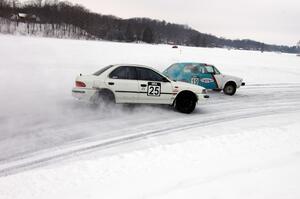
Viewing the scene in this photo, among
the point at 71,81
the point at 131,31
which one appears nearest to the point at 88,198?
the point at 71,81

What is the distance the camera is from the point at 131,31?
116 meters

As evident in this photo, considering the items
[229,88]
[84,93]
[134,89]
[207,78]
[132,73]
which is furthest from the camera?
[229,88]

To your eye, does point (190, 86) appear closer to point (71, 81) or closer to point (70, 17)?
point (71, 81)

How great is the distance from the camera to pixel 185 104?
10.5 meters

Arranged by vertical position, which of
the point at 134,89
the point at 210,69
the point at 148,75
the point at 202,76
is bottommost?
the point at 134,89

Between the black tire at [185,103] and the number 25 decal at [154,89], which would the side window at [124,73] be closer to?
the number 25 decal at [154,89]

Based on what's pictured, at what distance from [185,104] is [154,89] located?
1202 millimetres

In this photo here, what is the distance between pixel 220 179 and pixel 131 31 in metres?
113

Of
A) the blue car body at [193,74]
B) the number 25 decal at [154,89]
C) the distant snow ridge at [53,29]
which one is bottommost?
the number 25 decal at [154,89]

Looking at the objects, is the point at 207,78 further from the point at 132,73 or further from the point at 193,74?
the point at 132,73

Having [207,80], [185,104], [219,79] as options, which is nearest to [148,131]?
[185,104]

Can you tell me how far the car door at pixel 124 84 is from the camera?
9656 millimetres

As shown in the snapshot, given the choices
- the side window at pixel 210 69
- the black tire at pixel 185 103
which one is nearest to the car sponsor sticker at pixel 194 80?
the side window at pixel 210 69

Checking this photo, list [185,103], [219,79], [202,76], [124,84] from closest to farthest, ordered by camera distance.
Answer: [124,84] → [185,103] → [202,76] → [219,79]
